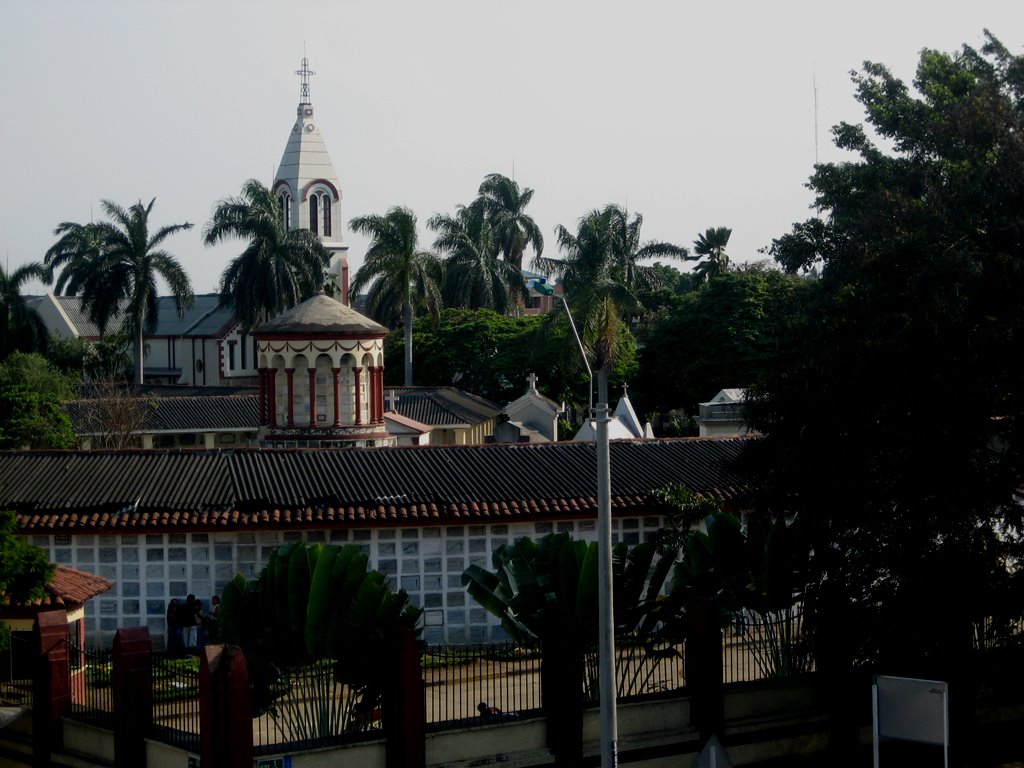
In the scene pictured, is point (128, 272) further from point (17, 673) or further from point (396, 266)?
point (17, 673)

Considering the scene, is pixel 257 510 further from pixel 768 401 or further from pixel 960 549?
pixel 960 549

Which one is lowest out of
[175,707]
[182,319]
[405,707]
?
[175,707]

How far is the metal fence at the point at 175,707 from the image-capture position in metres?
16.9

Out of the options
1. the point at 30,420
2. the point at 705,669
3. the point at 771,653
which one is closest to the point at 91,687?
the point at 705,669

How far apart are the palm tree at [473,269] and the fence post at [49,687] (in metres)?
56.6

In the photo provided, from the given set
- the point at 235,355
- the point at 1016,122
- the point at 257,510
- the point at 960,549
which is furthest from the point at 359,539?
the point at 235,355

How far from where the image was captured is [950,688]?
18844 mm

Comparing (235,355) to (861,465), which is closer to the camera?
(861,465)

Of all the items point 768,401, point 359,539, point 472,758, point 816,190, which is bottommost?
point 472,758

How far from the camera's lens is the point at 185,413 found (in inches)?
2265

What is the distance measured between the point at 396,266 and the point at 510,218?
74.3 feet

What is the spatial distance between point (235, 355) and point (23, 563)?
66.4 m

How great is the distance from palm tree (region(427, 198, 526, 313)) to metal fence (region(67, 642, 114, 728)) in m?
55.2

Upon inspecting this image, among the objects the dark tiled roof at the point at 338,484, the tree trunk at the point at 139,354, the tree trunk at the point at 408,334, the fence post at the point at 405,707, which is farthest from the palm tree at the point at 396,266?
the fence post at the point at 405,707
